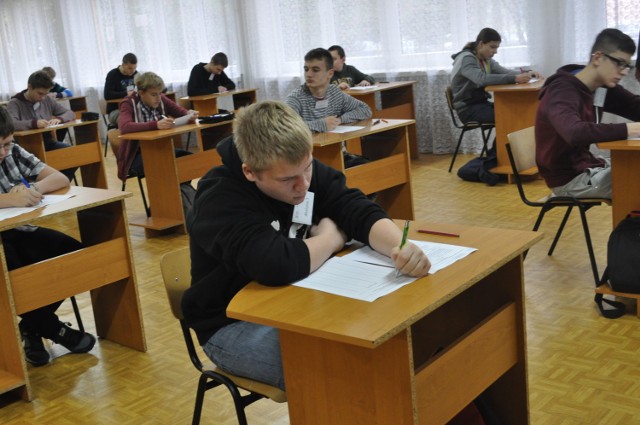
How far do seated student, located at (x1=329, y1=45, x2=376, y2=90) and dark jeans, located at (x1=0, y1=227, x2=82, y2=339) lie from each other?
4441 millimetres

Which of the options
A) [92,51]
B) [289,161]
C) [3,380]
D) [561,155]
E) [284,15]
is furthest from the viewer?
[92,51]

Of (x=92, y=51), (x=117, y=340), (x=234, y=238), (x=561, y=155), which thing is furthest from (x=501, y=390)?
(x=92, y=51)

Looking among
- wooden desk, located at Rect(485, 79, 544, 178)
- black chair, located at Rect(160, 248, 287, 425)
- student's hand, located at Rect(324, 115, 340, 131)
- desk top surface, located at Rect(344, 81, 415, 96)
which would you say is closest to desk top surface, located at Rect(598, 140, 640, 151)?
student's hand, located at Rect(324, 115, 340, 131)

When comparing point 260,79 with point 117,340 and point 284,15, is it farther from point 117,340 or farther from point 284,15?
point 117,340

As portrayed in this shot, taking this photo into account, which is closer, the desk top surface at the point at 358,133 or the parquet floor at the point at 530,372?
the parquet floor at the point at 530,372

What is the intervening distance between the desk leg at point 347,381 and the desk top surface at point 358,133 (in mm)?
2411

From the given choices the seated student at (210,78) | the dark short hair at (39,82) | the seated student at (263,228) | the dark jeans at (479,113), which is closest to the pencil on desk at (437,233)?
the seated student at (263,228)

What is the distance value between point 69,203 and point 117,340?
80cm

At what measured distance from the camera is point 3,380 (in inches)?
120

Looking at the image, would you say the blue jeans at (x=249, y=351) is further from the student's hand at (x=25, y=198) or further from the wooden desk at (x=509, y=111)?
the wooden desk at (x=509, y=111)

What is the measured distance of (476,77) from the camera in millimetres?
6188

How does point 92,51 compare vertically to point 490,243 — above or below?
above

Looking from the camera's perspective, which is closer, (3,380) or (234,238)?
(234,238)

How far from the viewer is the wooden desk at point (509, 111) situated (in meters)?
5.91
